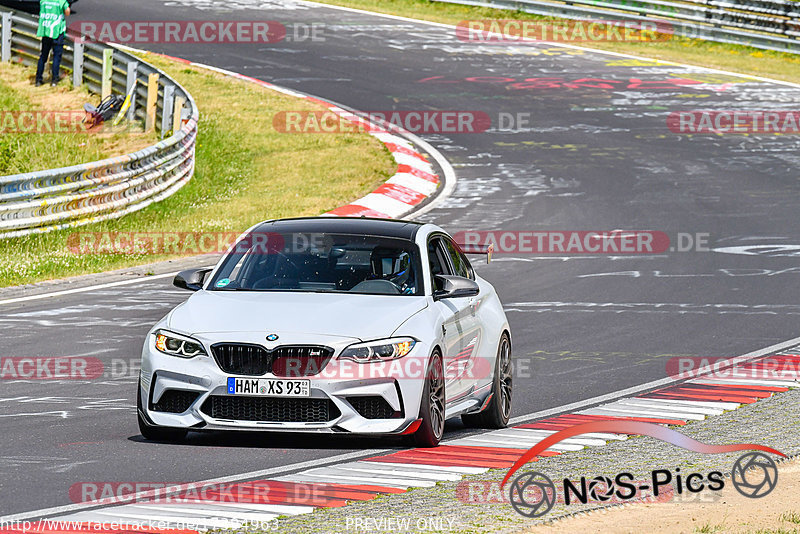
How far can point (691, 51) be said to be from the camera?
3659 centimetres

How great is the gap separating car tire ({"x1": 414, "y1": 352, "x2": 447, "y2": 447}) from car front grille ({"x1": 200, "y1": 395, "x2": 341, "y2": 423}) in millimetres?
554

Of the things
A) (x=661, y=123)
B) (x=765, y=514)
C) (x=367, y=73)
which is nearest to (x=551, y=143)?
(x=661, y=123)

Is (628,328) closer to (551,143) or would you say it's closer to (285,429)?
(285,429)

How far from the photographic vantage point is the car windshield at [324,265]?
31.2 ft

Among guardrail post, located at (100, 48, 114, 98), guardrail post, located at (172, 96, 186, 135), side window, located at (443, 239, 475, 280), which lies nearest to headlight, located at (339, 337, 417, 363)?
side window, located at (443, 239, 475, 280)

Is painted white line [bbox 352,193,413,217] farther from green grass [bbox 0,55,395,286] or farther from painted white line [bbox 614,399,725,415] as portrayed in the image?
painted white line [bbox 614,399,725,415]

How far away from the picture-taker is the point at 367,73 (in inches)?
1302

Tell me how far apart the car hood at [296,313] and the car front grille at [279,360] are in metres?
0.12

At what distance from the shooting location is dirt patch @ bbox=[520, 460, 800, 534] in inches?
277

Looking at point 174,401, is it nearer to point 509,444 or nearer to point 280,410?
point 280,410

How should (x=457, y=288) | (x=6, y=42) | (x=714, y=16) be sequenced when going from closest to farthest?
(x=457, y=288) < (x=6, y=42) < (x=714, y=16)

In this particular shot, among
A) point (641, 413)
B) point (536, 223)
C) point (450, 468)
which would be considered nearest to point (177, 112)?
point (536, 223)

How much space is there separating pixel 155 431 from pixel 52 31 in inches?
905

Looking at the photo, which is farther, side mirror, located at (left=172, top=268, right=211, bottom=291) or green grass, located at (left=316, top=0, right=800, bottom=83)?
green grass, located at (left=316, top=0, right=800, bottom=83)
